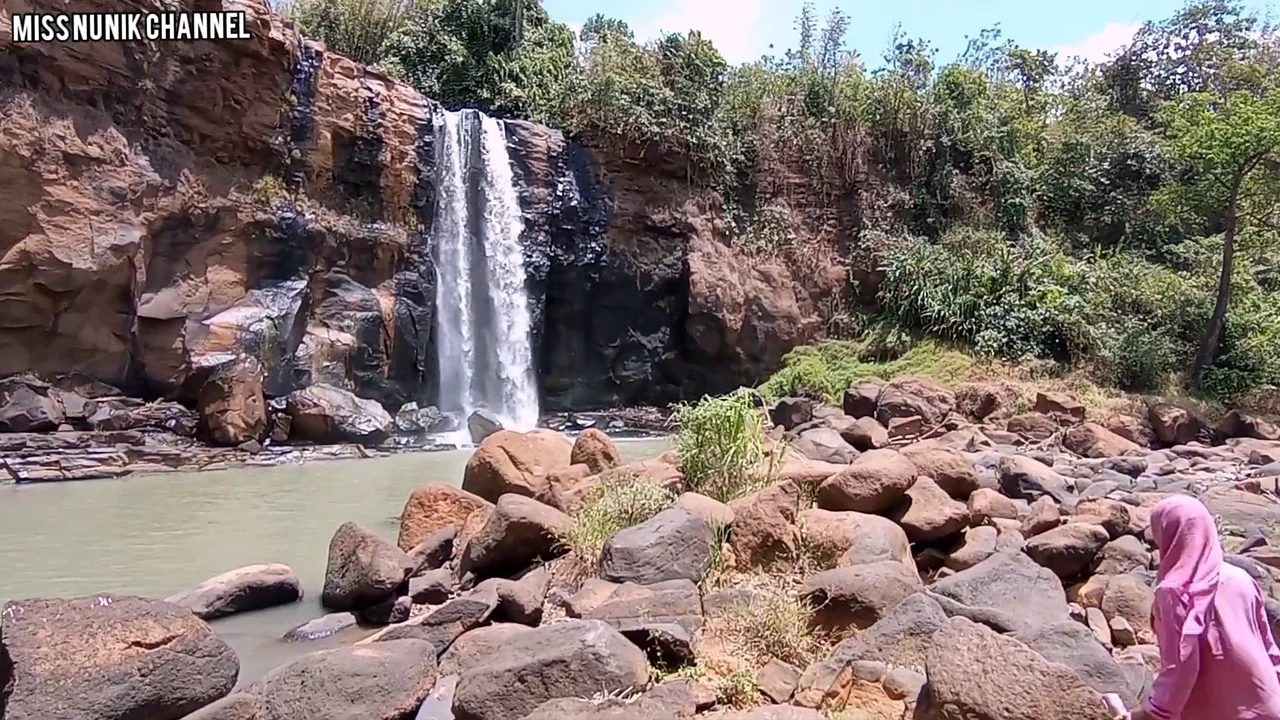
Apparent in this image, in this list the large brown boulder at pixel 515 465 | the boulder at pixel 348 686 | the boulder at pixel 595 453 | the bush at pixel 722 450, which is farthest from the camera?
the boulder at pixel 595 453

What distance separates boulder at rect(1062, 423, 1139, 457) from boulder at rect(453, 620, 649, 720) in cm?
865

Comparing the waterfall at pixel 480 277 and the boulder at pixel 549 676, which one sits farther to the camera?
the waterfall at pixel 480 277

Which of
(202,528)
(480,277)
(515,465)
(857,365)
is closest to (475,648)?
(515,465)

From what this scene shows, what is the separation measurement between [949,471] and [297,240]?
1419 centimetres

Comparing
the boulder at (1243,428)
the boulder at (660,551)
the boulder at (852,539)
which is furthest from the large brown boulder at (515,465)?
the boulder at (1243,428)

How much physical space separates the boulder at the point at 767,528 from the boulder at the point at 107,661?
9.19ft

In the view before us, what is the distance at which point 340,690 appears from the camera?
3.76 meters

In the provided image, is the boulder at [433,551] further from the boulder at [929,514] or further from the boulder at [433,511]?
the boulder at [929,514]

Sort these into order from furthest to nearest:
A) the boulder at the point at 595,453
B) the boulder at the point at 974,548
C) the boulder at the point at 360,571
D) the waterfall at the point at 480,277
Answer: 1. the waterfall at the point at 480,277
2. the boulder at the point at 595,453
3. the boulder at the point at 360,571
4. the boulder at the point at 974,548

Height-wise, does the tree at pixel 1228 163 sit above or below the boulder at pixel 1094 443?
above

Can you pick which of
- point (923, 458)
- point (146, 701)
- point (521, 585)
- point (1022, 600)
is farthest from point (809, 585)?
point (146, 701)

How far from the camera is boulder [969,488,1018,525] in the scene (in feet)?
19.6

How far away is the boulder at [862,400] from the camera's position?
44.4ft

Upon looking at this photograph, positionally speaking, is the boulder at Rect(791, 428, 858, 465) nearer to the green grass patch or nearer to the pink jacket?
the pink jacket
